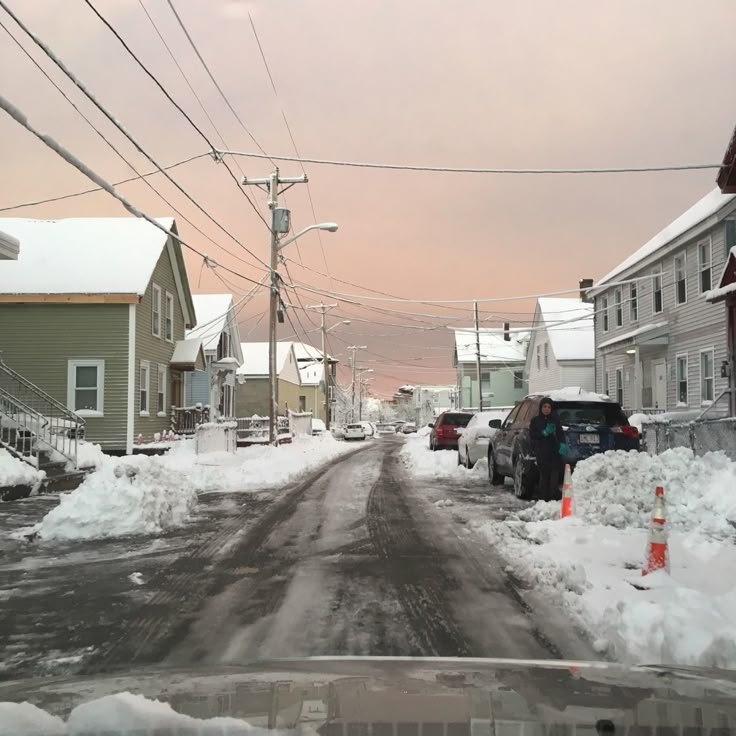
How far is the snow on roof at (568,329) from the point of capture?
42.3 meters

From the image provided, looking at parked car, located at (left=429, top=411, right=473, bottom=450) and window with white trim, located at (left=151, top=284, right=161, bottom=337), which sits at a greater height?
window with white trim, located at (left=151, top=284, right=161, bottom=337)

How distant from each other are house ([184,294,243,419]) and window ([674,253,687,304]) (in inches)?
722

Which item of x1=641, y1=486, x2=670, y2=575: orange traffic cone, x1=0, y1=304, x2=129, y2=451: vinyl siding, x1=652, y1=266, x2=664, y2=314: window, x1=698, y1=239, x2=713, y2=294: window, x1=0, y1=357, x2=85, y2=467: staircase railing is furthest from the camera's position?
x1=652, y1=266, x2=664, y2=314: window

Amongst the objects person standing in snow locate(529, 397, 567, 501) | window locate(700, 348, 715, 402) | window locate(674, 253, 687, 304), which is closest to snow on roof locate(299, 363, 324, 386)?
window locate(674, 253, 687, 304)

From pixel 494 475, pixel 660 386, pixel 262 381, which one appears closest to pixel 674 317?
pixel 660 386

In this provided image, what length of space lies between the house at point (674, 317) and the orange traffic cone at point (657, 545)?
1337 cm

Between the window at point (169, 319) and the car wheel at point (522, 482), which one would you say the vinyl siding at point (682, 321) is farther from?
the window at point (169, 319)

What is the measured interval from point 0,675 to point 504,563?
468cm

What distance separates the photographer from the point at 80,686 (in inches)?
115

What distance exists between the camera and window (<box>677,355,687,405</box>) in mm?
24766

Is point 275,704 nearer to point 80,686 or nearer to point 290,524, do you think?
point 80,686

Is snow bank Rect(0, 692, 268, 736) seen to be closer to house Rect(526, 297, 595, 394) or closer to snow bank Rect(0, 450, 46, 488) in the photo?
snow bank Rect(0, 450, 46, 488)

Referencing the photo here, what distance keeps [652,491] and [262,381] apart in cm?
4911

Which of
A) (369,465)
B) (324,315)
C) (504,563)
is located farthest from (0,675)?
(324,315)
